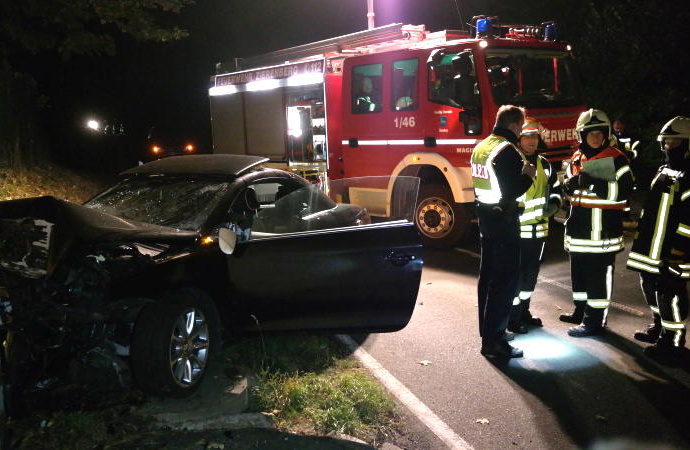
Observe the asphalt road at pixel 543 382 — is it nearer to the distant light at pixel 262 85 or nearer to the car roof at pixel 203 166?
the car roof at pixel 203 166

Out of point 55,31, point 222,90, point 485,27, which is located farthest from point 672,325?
point 55,31

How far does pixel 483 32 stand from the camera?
8.30 metres

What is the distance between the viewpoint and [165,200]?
488 cm

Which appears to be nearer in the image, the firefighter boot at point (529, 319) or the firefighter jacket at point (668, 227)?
the firefighter jacket at point (668, 227)

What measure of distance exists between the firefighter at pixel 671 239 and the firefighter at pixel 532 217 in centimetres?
81

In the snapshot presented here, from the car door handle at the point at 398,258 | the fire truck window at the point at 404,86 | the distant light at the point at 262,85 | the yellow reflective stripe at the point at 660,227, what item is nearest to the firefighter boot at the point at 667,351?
the yellow reflective stripe at the point at 660,227

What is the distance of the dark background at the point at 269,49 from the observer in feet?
46.5

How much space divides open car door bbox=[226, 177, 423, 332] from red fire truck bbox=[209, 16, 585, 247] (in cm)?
346

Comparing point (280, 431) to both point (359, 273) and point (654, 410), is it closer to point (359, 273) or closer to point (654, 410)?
point (359, 273)

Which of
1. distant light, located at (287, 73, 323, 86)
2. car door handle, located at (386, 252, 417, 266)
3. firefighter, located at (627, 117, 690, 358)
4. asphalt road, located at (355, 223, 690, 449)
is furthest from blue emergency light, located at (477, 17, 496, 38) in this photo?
car door handle, located at (386, 252, 417, 266)

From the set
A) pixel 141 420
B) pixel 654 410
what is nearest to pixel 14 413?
pixel 141 420

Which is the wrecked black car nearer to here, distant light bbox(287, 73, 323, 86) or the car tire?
the car tire

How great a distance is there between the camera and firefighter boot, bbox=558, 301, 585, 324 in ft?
18.5

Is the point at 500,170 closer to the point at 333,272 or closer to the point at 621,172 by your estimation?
the point at 621,172
